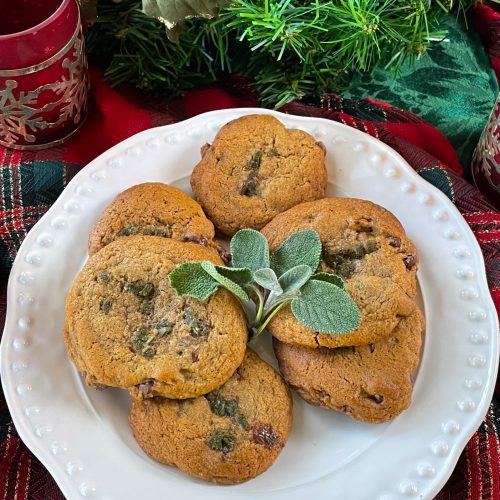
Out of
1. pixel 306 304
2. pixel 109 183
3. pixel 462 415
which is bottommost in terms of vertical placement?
pixel 462 415

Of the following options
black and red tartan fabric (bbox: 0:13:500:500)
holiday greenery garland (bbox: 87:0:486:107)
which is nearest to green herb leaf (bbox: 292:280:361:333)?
black and red tartan fabric (bbox: 0:13:500:500)

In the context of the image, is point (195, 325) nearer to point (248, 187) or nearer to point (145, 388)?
point (145, 388)

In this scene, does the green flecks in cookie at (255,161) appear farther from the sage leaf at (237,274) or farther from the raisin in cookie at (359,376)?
the raisin in cookie at (359,376)

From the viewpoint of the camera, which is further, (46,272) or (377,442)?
(46,272)

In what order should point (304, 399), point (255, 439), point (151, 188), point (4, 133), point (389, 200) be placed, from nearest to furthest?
point (255, 439), point (304, 399), point (151, 188), point (389, 200), point (4, 133)

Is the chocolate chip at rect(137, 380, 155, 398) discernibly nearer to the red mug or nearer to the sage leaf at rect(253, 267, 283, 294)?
the sage leaf at rect(253, 267, 283, 294)

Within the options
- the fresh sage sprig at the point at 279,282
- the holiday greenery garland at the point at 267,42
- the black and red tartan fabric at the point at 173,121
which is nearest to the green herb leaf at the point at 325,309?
the fresh sage sprig at the point at 279,282

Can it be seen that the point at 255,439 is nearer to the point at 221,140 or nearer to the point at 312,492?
the point at 312,492

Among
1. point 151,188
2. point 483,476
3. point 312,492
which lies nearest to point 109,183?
point 151,188
